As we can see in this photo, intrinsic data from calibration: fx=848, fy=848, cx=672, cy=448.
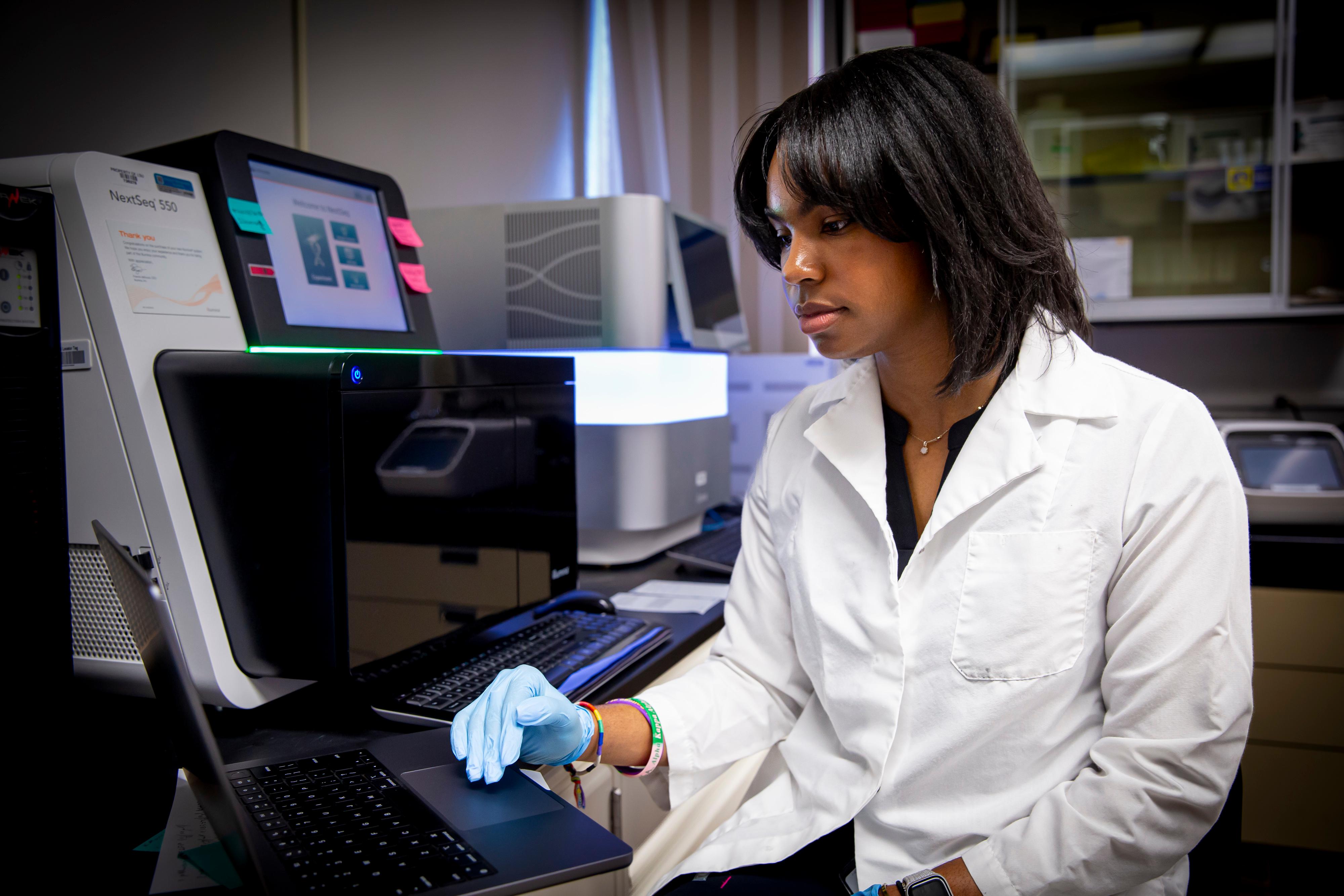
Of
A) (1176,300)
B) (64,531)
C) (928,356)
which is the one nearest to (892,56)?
(928,356)

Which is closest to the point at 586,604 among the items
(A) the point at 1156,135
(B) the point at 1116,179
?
(B) the point at 1116,179

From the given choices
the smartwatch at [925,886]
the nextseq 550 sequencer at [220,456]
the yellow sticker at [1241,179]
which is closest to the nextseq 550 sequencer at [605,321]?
the nextseq 550 sequencer at [220,456]

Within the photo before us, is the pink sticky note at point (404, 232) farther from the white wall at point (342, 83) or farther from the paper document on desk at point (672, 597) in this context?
the paper document on desk at point (672, 597)

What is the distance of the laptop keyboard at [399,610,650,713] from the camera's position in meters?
0.87

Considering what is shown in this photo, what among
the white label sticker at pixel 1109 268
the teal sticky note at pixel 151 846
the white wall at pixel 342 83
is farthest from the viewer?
the white label sticker at pixel 1109 268

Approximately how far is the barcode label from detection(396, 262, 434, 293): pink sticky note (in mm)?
462

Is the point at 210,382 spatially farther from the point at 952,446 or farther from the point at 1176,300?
the point at 1176,300

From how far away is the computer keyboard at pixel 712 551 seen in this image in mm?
1469

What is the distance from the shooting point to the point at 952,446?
90 cm

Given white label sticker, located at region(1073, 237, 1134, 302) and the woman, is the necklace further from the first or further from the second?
white label sticker, located at region(1073, 237, 1134, 302)

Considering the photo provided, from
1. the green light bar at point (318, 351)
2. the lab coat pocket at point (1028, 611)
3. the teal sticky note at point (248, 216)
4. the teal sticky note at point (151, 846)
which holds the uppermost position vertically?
the teal sticky note at point (248, 216)

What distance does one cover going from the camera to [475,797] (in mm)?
672

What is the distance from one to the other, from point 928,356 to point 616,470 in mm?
694

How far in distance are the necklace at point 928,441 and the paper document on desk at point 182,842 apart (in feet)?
2.41
